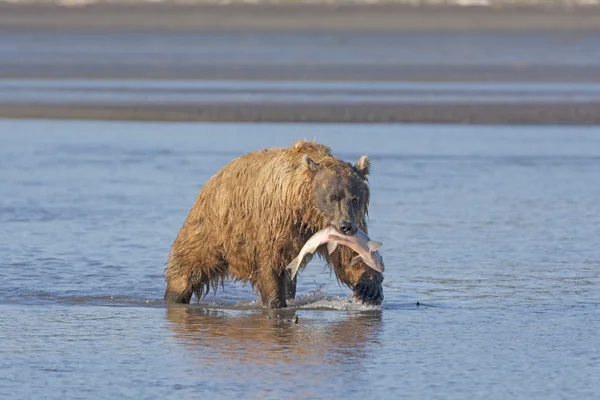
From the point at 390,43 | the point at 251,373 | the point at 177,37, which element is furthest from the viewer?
the point at 177,37

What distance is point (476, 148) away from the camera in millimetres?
19469

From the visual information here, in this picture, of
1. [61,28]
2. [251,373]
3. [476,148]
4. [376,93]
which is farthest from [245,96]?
[61,28]

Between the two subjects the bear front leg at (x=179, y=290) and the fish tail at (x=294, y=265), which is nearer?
the fish tail at (x=294, y=265)

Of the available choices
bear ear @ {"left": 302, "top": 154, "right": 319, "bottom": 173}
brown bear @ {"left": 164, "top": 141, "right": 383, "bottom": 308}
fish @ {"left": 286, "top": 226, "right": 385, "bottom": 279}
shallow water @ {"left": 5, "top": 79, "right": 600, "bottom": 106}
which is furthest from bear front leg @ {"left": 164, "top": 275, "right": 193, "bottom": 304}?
shallow water @ {"left": 5, "top": 79, "right": 600, "bottom": 106}

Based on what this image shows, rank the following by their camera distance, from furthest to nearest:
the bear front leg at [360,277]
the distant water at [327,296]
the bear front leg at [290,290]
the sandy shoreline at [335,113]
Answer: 1. the sandy shoreline at [335,113]
2. the bear front leg at [290,290]
3. the bear front leg at [360,277]
4. the distant water at [327,296]

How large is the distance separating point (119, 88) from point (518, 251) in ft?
64.6

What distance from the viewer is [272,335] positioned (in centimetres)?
850

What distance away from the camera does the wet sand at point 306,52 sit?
973 inches

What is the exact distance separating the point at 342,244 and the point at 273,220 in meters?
0.49

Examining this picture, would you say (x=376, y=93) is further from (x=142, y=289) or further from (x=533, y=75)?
(x=142, y=289)

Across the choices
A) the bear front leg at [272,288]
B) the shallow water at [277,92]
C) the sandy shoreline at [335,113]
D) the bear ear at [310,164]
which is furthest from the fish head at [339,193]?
the shallow water at [277,92]

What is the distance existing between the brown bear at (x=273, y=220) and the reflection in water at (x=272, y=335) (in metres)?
0.24

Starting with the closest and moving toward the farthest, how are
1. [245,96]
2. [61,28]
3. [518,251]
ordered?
[518,251] < [245,96] < [61,28]

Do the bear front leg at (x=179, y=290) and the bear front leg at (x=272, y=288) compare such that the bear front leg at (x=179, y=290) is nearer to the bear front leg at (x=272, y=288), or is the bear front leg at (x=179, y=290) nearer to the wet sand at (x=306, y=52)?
the bear front leg at (x=272, y=288)
